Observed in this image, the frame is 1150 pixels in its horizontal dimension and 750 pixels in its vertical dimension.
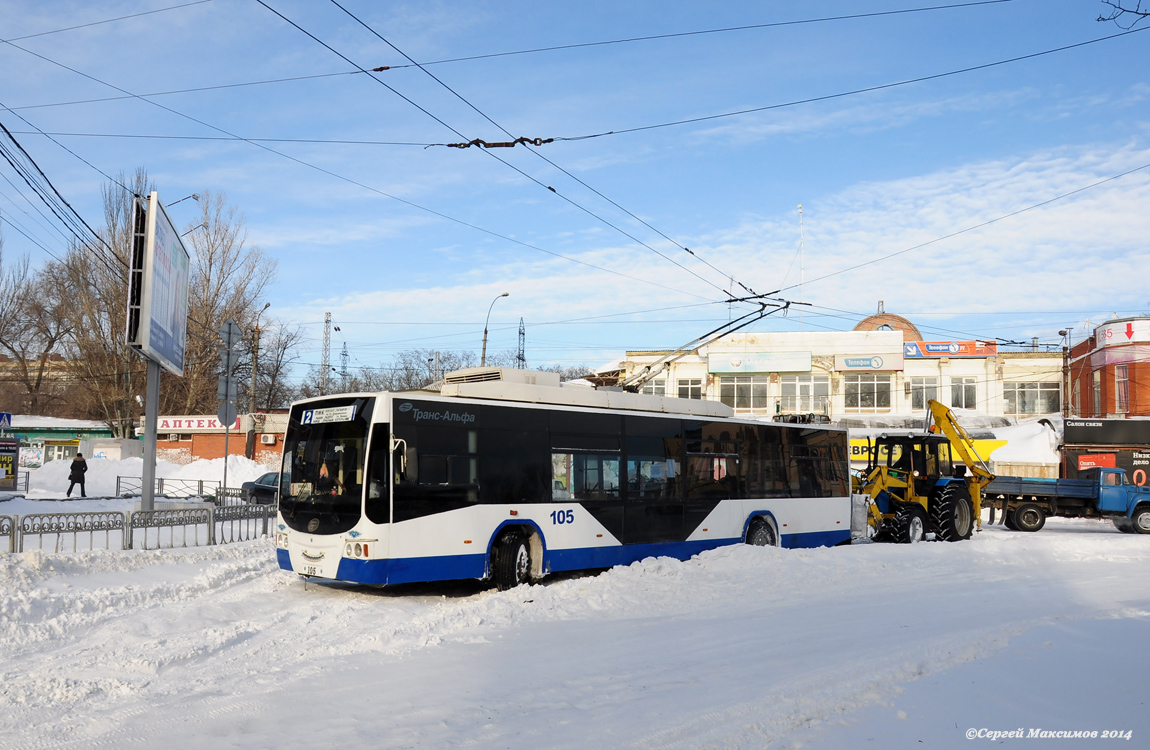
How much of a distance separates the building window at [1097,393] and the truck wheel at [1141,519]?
2461 centimetres

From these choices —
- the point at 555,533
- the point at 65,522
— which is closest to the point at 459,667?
the point at 555,533

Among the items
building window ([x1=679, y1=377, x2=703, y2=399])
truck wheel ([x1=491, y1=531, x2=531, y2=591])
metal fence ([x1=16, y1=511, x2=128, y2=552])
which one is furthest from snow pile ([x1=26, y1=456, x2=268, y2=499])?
truck wheel ([x1=491, y1=531, x2=531, y2=591])

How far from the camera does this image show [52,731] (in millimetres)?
5730

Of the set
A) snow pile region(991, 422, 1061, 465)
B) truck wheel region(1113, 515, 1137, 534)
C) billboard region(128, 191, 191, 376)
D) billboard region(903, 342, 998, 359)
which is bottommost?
truck wheel region(1113, 515, 1137, 534)

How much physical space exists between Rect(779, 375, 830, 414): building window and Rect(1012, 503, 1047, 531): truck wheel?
30188mm

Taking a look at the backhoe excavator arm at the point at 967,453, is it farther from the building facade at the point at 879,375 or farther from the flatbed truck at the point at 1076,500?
the building facade at the point at 879,375

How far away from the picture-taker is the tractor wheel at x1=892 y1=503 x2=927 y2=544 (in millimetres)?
21969

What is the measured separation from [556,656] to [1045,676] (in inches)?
154

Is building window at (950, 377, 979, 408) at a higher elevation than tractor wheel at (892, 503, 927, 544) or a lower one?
higher

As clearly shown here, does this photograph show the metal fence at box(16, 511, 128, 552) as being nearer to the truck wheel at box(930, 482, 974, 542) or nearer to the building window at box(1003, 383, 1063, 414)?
the truck wheel at box(930, 482, 974, 542)

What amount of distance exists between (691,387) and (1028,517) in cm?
3430

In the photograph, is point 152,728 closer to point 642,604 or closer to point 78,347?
point 642,604

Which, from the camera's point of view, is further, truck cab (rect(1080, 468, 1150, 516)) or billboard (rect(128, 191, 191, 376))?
truck cab (rect(1080, 468, 1150, 516))

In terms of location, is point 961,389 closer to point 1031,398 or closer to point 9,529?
point 1031,398
